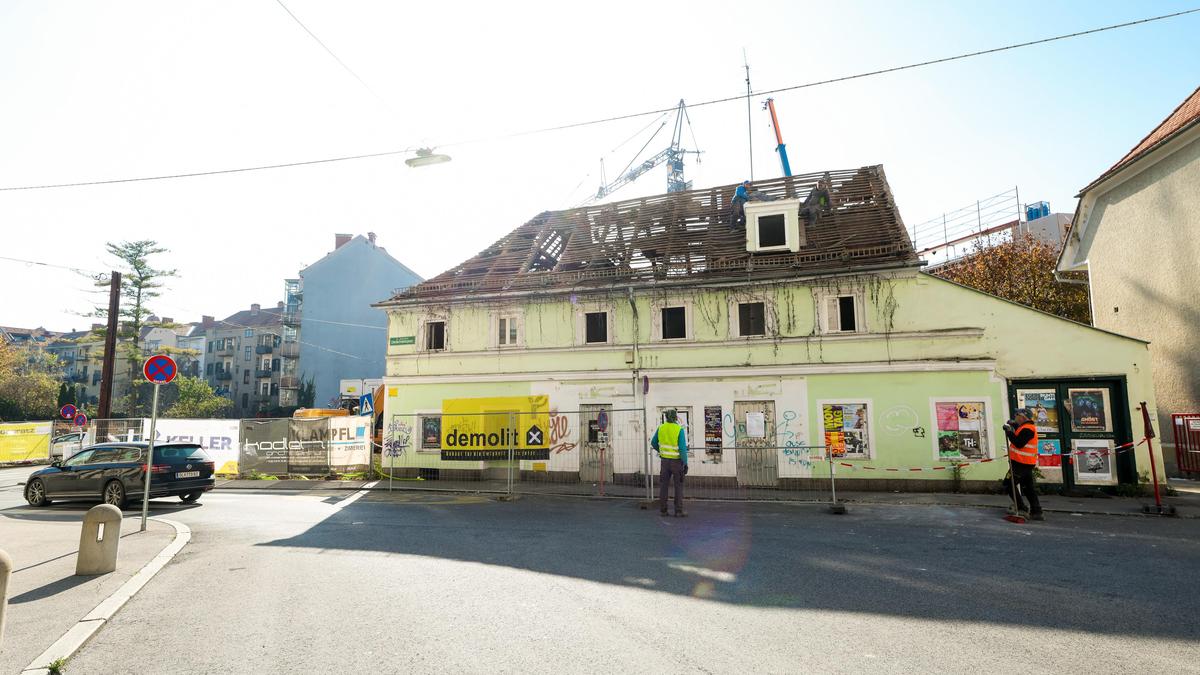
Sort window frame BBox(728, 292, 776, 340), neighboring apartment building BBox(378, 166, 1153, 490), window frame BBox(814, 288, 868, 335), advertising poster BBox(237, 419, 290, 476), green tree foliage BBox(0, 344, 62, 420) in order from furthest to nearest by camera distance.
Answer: green tree foliage BBox(0, 344, 62, 420) → advertising poster BBox(237, 419, 290, 476) → window frame BBox(728, 292, 776, 340) → window frame BBox(814, 288, 868, 335) → neighboring apartment building BBox(378, 166, 1153, 490)

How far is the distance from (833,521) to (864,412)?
6036 millimetres

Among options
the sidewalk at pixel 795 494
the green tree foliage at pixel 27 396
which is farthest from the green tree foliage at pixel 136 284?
the sidewalk at pixel 795 494

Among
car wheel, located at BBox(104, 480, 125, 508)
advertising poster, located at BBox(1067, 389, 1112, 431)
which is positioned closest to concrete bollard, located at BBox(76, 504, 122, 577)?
car wheel, located at BBox(104, 480, 125, 508)

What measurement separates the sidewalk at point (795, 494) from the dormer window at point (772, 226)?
22.9 ft

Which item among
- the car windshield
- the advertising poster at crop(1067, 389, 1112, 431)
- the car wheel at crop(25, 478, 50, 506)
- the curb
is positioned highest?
the advertising poster at crop(1067, 389, 1112, 431)

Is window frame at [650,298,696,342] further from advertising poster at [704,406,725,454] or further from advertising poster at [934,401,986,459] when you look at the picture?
advertising poster at [934,401,986,459]

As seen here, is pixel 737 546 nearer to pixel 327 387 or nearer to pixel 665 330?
pixel 665 330

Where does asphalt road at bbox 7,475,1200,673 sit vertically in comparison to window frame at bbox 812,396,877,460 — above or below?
below

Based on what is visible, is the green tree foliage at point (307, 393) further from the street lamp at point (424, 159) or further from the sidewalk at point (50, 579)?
the street lamp at point (424, 159)

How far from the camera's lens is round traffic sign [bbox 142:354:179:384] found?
1050cm

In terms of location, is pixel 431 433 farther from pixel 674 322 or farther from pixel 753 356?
pixel 753 356

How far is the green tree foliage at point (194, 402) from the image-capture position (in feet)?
185

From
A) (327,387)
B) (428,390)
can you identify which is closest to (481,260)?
(428,390)

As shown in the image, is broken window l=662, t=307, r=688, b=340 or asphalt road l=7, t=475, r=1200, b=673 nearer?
asphalt road l=7, t=475, r=1200, b=673
